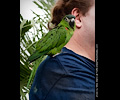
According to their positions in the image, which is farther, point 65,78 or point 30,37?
point 30,37

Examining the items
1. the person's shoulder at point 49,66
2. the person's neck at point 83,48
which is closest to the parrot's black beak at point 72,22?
the person's neck at point 83,48

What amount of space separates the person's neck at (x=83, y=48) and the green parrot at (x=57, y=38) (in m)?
0.08

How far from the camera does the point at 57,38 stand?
153cm

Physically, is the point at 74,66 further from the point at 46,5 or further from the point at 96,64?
the point at 46,5

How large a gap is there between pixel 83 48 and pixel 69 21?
0.81 ft

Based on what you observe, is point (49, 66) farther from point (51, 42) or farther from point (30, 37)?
point (30, 37)

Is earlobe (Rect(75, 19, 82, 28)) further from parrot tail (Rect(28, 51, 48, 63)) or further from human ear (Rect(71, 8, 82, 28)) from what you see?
parrot tail (Rect(28, 51, 48, 63))

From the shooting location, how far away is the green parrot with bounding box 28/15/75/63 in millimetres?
1532

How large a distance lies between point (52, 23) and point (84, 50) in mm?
345

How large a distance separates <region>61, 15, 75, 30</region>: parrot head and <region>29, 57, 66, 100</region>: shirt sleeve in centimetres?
29

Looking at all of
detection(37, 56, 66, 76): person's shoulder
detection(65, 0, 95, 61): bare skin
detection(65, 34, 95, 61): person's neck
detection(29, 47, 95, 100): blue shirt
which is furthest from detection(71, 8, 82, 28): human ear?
detection(37, 56, 66, 76): person's shoulder

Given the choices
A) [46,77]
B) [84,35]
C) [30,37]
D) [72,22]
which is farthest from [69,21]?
[46,77]

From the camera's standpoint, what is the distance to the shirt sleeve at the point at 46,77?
155cm
